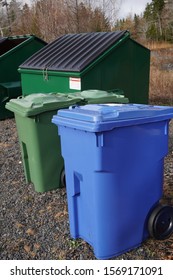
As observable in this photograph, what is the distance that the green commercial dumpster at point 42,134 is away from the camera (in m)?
3.08

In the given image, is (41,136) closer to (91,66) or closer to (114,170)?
(114,170)

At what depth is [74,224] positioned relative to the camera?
8.25ft

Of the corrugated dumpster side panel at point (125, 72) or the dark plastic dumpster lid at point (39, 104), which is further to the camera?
the corrugated dumpster side panel at point (125, 72)

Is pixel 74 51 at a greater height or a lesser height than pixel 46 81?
greater

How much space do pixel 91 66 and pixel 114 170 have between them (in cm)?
285

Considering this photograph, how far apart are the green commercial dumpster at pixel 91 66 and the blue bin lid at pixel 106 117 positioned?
7.98 ft

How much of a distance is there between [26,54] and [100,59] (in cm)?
278

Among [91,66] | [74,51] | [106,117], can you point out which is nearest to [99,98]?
[106,117]

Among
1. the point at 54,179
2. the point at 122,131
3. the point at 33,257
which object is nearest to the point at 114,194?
the point at 122,131

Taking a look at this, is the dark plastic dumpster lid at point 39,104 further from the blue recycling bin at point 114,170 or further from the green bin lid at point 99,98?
the blue recycling bin at point 114,170

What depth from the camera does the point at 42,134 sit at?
3.17 meters

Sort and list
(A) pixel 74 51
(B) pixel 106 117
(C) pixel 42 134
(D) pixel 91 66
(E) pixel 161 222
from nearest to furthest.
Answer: (B) pixel 106 117
(E) pixel 161 222
(C) pixel 42 134
(D) pixel 91 66
(A) pixel 74 51

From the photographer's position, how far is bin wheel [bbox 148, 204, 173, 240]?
240cm

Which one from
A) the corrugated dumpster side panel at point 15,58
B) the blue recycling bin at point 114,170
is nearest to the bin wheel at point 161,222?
the blue recycling bin at point 114,170
